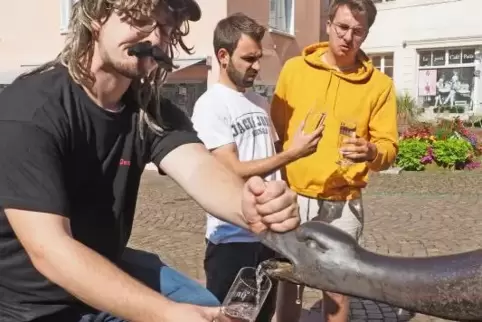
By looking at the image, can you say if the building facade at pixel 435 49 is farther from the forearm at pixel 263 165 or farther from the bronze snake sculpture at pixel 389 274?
the bronze snake sculpture at pixel 389 274

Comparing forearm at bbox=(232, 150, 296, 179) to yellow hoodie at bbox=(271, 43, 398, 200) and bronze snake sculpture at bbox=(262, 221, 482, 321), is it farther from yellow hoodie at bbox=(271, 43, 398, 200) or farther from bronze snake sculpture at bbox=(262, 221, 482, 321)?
bronze snake sculpture at bbox=(262, 221, 482, 321)

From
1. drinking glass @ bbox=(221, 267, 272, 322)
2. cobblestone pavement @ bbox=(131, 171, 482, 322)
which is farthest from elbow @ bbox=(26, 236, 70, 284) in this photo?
cobblestone pavement @ bbox=(131, 171, 482, 322)

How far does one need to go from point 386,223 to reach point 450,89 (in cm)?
1719

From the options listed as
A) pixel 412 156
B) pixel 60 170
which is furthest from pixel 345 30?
pixel 412 156

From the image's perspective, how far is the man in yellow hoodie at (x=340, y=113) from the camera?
3.90 m

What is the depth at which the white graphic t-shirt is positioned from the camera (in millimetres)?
3628

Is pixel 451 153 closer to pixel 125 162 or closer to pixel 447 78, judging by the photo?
pixel 447 78

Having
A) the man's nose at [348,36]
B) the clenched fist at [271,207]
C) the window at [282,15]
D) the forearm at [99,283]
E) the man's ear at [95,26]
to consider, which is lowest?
the forearm at [99,283]

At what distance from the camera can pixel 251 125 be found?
12.3 feet

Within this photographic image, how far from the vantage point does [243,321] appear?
1.97 meters

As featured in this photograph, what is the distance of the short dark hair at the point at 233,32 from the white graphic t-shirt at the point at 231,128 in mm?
234

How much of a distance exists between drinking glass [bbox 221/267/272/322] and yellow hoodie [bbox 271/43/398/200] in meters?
1.87

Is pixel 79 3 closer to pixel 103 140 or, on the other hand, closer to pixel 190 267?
→ pixel 103 140

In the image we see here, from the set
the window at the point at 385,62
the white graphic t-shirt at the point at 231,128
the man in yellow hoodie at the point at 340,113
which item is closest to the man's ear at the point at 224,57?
the white graphic t-shirt at the point at 231,128
